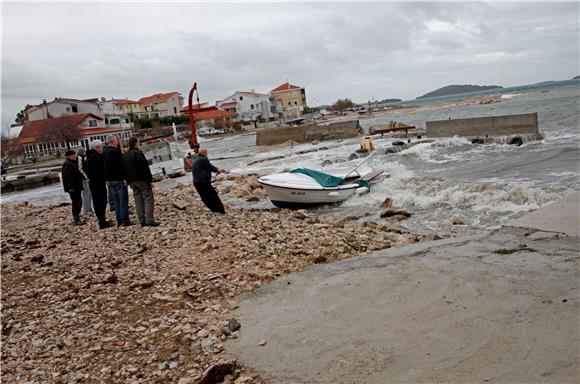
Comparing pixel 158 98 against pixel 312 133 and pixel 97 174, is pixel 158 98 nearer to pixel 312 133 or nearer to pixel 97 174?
pixel 312 133

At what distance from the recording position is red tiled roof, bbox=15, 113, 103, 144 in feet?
217

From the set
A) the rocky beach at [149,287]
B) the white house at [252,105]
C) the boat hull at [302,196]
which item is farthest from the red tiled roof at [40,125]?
the rocky beach at [149,287]

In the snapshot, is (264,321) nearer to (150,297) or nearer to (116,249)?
(150,297)

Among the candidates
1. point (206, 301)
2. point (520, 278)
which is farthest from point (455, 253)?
point (206, 301)

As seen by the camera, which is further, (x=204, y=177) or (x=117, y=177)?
(x=204, y=177)

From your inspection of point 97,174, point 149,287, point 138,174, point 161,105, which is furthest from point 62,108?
point 149,287

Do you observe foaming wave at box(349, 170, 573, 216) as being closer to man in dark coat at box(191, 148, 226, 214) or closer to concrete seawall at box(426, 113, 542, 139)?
man in dark coat at box(191, 148, 226, 214)

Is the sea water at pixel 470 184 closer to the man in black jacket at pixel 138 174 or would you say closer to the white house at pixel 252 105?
the man in black jacket at pixel 138 174

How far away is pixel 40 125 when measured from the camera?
69.9m

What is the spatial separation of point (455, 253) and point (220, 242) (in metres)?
4.05

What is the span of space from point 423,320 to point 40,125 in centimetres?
7531

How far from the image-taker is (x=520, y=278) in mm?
6297

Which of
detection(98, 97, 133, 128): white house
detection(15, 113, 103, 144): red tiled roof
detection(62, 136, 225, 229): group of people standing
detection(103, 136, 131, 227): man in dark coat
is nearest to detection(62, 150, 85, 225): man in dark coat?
detection(62, 136, 225, 229): group of people standing

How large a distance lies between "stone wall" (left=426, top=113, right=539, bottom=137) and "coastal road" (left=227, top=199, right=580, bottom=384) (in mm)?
24299
